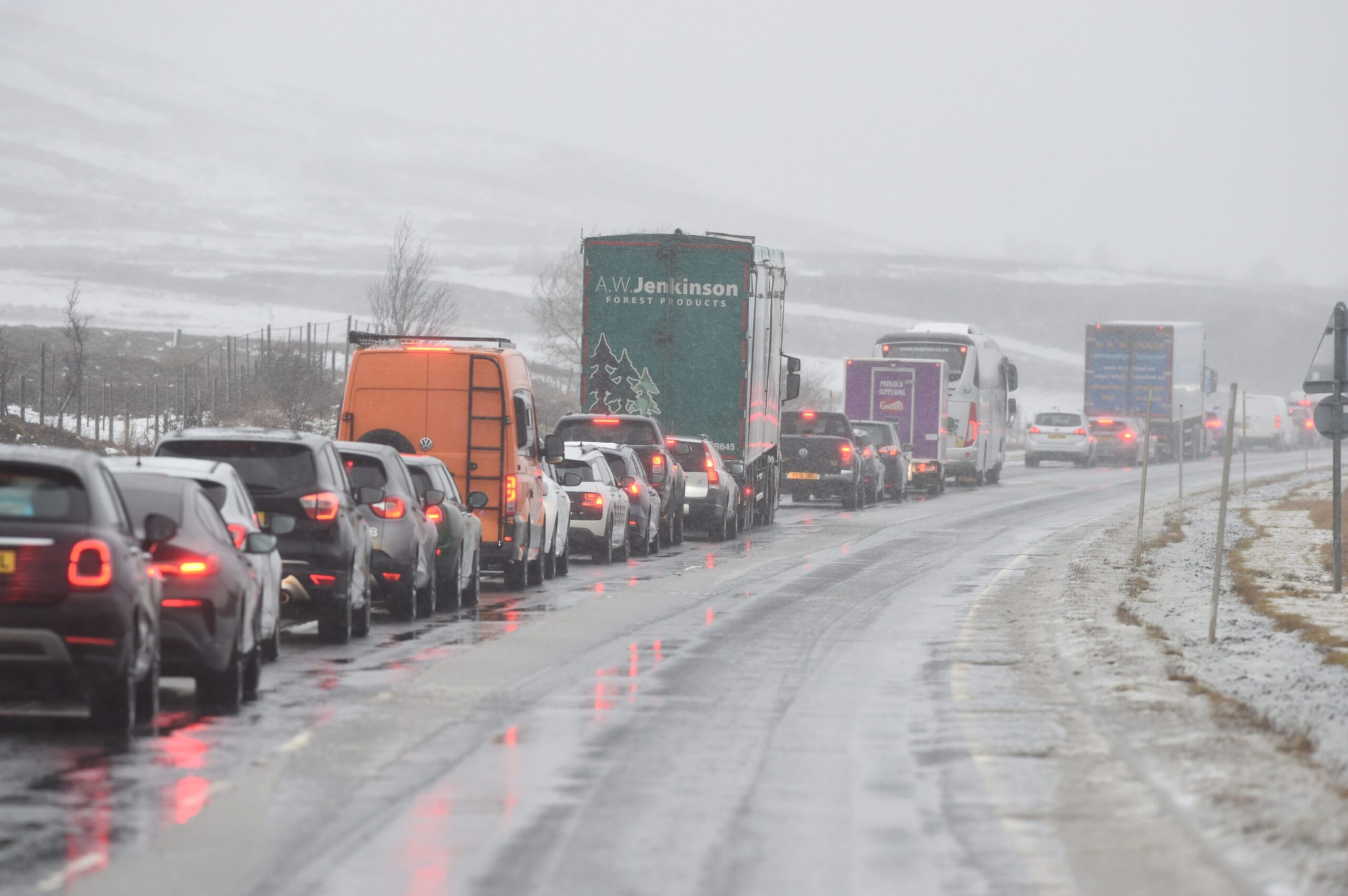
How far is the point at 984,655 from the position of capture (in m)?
16.5

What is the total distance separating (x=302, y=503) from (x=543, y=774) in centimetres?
654

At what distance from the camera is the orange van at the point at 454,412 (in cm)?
2200

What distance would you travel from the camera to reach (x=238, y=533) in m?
13.5

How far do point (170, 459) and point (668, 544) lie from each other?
18.4 m

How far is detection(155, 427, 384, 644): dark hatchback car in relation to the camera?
16188mm

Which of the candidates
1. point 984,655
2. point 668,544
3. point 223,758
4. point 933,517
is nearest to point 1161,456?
point 933,517

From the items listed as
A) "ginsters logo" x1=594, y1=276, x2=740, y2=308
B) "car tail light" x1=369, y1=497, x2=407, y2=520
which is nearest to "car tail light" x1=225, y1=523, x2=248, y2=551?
"car tail light" x1=369, y1=497, x2=407, y2=520

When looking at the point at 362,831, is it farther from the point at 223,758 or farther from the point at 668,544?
the point at 668,544

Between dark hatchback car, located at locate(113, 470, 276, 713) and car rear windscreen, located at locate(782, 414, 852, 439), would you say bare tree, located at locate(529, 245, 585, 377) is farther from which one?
dark hatchback car, located at locate(113, 470, 276, 713)

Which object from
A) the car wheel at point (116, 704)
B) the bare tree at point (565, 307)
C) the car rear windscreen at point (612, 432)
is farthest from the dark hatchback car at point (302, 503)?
the bare tree at point (565, 307)

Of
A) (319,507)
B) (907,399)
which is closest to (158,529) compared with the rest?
(319,507)

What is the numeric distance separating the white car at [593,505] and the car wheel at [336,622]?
10.2 meters

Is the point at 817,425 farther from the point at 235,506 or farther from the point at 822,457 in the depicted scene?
the point at 235,506

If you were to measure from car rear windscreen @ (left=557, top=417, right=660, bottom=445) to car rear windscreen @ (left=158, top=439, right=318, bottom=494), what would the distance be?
46.8 ft
